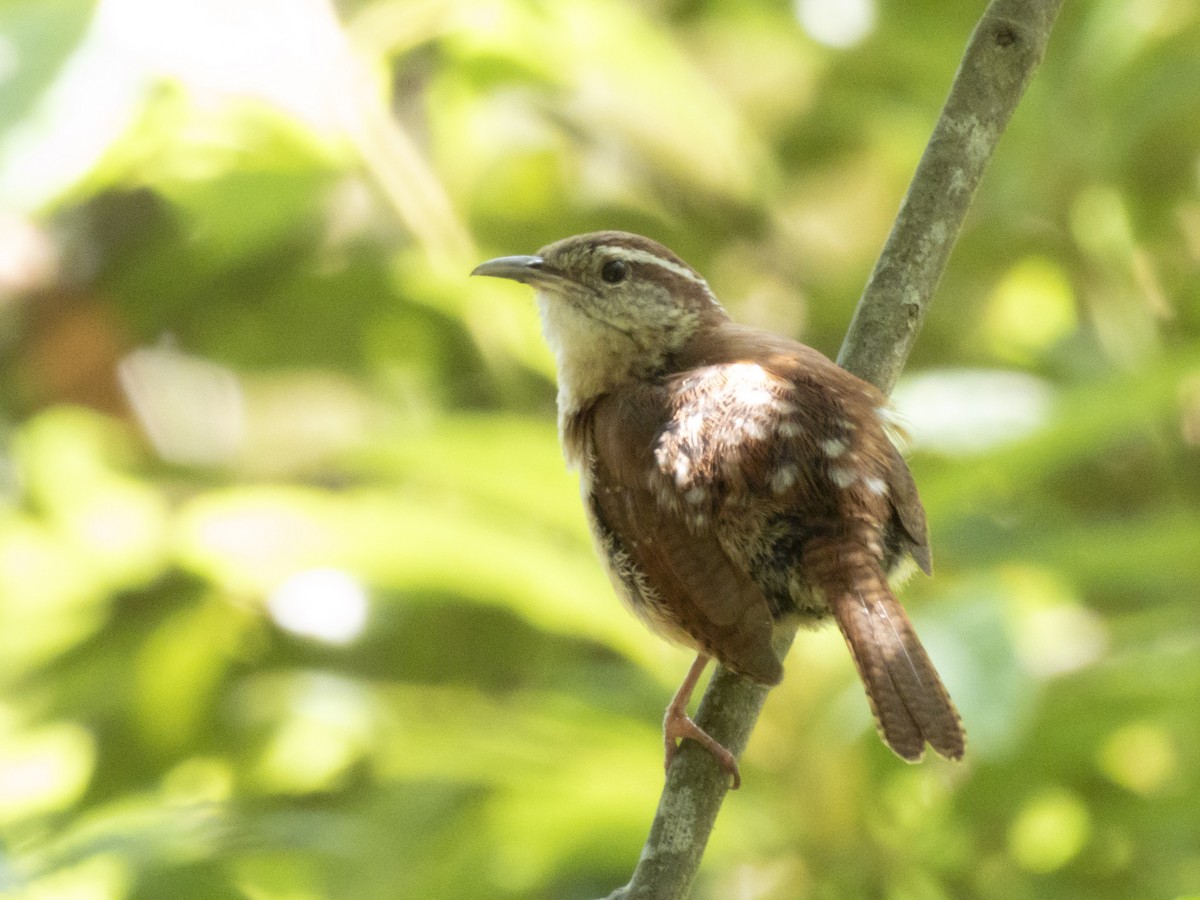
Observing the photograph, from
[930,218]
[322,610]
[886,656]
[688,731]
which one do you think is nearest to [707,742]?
[688,731]

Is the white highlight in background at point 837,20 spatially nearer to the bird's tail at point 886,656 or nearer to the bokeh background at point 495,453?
the bokeh background at point 495,453

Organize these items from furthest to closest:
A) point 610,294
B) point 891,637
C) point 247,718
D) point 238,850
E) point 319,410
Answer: point 319,410 < point 247,718 < point 610,294 < point 238,850 < point 891,637

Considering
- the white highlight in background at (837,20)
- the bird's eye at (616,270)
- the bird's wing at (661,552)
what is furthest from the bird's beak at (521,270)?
the white highlight in background at (837,20)

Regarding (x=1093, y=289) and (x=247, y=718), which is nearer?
(x=247, y=718)

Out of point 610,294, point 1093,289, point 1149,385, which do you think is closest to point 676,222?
point 1093,289

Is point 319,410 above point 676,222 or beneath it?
beneath

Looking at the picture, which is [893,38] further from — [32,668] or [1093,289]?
[32,668]

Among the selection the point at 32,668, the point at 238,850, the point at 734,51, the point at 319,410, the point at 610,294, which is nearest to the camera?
the point at 238,850
